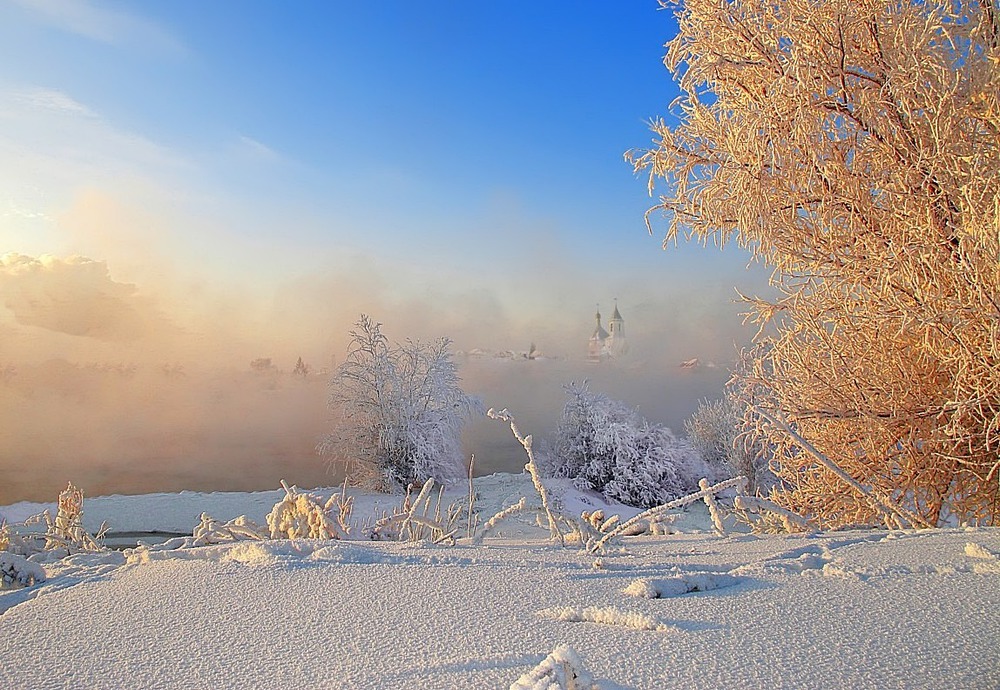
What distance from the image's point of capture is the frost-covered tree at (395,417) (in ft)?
67.1

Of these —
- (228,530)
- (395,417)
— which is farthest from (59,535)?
(395,417)

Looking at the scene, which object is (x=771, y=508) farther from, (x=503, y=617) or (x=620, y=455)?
(x=620, y=455)

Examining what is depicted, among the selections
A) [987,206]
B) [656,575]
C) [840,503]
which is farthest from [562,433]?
[656,575]

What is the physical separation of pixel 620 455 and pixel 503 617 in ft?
64.9

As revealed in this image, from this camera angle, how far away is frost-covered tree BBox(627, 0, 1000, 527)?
405 cm

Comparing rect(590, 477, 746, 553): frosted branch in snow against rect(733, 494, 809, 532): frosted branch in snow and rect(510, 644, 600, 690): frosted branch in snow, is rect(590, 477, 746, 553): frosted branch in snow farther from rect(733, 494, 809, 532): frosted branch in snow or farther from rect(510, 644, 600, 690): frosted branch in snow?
rect(510, 644, 600, 690): frosted branch in snow

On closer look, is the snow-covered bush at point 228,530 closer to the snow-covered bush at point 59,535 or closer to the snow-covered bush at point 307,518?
the snow-covered bush at point 307,518

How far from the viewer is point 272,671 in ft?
4.28

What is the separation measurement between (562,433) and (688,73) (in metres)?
17.8

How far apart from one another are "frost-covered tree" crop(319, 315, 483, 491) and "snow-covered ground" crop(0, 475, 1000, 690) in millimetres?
18264

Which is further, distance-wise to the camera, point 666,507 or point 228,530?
point 228,530

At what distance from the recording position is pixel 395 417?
2064cm

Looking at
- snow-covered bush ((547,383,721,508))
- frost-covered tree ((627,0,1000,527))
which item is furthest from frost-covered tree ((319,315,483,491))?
frost-covered tree ((627,0,1000,527))

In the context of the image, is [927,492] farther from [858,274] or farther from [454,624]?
[454,624]
